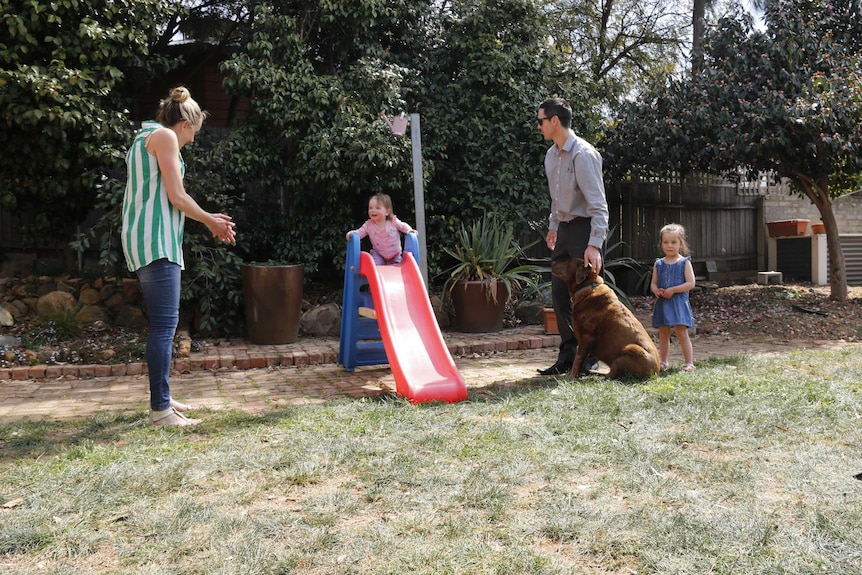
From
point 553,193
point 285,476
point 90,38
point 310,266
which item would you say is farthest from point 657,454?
point 90,38

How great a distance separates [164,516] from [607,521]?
146 cm

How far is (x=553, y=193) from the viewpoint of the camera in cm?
479

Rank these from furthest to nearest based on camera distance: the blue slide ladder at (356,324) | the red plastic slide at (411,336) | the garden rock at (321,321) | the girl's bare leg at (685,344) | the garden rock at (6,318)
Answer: the garden rock at (321,321) → the garden rock at (6,318) → the blue slide ladder at (356,324) → the girl's bare leg at (685,344) → the red plastic slide at (411,336)

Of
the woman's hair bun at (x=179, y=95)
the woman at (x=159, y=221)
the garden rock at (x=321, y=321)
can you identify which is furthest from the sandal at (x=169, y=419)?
the garden rock at (x=321, y=321)

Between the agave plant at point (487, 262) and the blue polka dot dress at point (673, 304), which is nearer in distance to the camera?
the blue polka dot dress at point (673, 304)

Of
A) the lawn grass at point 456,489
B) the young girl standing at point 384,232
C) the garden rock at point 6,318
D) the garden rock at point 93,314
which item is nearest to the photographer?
the lawn grass at point 456,489

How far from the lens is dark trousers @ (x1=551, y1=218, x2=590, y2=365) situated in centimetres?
471

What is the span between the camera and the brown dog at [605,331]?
436cm

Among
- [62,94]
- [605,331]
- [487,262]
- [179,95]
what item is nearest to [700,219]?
[487,262]

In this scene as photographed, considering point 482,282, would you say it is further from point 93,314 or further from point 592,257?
point 93,314

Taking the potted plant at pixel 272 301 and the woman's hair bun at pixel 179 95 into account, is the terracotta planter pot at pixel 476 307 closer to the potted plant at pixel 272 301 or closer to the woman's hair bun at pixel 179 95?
the potted plant at pixel 272 301

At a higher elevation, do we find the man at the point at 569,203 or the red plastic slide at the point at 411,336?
the man at the point at 569,203

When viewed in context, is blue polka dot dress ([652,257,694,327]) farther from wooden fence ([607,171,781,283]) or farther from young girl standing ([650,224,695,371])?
wooden fence ([607,171,781,283])

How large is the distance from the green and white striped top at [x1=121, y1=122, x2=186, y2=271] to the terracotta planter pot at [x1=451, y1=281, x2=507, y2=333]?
12.8 ft
